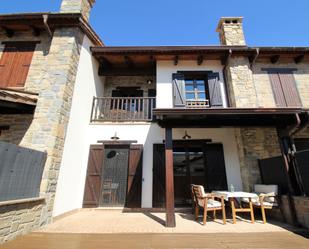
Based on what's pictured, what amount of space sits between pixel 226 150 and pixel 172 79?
3514mm

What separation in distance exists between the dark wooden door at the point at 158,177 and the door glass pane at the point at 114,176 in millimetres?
1034

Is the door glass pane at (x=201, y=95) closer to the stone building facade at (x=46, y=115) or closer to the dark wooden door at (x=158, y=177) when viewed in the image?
the dark wooden door at (x=158, y=177)

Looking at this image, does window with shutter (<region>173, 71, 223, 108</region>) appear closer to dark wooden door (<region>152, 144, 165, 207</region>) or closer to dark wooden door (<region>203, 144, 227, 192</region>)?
dark wooden door (<region>203, 144, 227, 192</region>)

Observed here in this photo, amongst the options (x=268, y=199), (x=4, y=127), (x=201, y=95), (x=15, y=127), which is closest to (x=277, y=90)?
(x=201, y=95)

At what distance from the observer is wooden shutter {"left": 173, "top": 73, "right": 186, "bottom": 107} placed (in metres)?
6.36

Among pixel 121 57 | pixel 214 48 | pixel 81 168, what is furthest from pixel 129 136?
pixel 214 48

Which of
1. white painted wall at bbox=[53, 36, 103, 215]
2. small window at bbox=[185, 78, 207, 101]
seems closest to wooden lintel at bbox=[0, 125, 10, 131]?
white painted wall at bbox=[53, 36, 103, 215]

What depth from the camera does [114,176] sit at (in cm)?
582

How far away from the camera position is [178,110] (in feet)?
13.8

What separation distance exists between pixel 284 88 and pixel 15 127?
366 inches

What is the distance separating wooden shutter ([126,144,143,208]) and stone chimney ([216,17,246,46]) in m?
5.93

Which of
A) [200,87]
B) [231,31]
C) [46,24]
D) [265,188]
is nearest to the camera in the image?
[265,188]

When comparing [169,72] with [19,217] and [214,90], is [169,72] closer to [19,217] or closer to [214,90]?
[214,90]

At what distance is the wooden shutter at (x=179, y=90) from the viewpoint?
636cm
